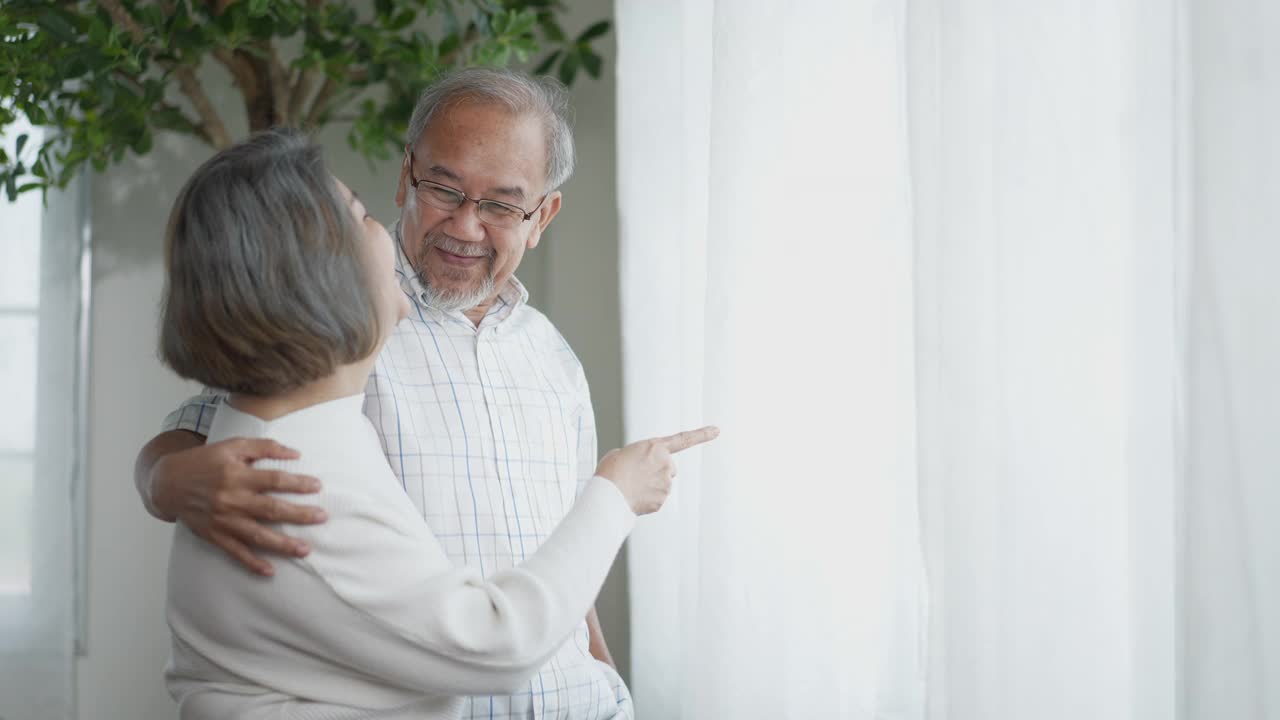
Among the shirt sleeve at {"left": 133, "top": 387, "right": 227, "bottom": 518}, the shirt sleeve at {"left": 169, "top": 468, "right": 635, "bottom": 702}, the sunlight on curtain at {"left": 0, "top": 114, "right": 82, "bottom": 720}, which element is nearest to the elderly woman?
the shirt sleeve at {"left": 169, "top": 468, "right": 635, "bottom": 702}

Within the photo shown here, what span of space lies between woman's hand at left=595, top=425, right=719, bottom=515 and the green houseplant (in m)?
1.12

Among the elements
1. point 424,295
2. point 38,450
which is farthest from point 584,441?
point 38,450

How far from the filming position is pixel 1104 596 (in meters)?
1.05

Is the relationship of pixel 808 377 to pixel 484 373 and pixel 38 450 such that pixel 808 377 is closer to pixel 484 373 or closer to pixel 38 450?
pixel 484 373

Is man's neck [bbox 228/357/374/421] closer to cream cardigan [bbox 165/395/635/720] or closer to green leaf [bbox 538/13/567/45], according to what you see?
cream cardigan [bbox 165/395/635/720]

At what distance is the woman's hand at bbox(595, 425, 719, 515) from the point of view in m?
1.03

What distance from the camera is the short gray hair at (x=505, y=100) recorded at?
1375mm

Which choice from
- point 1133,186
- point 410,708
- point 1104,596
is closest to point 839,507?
point 1104,596

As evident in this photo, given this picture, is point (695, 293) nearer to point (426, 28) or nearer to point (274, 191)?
point (274, 191)

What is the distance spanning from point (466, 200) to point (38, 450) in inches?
77.4

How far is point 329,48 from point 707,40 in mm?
733

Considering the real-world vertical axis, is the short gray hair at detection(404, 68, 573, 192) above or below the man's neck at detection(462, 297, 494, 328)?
above

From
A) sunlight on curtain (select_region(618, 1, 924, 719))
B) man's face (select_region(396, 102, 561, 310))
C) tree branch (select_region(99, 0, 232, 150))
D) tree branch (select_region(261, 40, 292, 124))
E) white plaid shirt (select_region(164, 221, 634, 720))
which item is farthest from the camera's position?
tree branch (select_region(261, 40, 292, 124))

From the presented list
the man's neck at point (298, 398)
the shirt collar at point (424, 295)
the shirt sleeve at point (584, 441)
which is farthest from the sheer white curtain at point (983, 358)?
the man's neck at point (298, 398)
